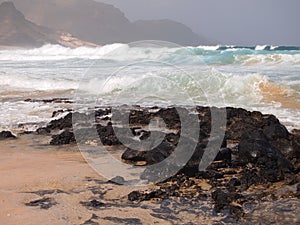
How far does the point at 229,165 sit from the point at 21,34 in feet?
345

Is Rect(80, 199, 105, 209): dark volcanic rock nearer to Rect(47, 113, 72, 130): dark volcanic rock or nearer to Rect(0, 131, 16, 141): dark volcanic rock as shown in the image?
Rect(0, 131, 16, 141): dark volcanic rock

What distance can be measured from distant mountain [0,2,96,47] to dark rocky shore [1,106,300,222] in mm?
87382

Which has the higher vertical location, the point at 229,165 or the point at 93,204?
the point at 229,165

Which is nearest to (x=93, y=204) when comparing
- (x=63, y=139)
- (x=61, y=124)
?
(x=63, y=139)

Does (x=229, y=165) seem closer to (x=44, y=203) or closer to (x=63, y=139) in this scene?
(x=44, y=203)

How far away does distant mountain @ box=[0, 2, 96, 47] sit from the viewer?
97350mm

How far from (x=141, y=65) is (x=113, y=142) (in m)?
15.9

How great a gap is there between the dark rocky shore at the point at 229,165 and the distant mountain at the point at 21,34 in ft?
287

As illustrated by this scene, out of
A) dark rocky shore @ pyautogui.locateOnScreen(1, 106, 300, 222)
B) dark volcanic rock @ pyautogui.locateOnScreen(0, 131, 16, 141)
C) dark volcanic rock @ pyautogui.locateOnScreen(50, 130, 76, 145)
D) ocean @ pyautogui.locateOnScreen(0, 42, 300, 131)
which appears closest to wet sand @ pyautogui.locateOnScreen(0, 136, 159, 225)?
dark volcanic rock @ pyautogui.locateOnScreen(50, 130, 76, 145)

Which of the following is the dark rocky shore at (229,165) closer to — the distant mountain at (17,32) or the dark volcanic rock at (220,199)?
the dark volcanic rock at (220,199)

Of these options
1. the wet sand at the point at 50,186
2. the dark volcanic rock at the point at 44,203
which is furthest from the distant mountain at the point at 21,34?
the dark volcanic rock at the point at 44,203

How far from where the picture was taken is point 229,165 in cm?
586

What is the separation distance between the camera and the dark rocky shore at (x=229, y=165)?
4.61m

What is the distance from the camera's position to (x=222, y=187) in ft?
16.4
